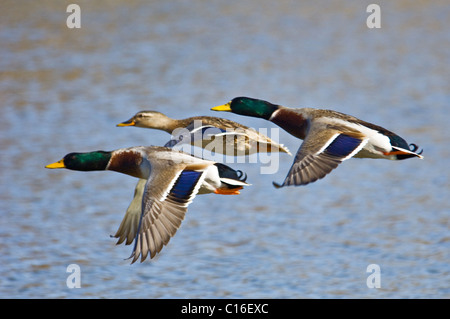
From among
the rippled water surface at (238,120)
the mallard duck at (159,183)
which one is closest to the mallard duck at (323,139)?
the mallard duck at (159,183)

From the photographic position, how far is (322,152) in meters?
7.34

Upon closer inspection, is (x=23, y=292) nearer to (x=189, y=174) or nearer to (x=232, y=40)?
(x=189, y=174)

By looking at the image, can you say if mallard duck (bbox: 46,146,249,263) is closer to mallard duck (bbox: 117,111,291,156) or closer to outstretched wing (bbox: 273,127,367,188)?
mallard duck (bbox: 117,111,291,156)

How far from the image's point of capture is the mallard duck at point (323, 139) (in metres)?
7.22

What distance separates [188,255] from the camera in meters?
11.6

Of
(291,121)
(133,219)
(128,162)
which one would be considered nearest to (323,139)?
(291,121)

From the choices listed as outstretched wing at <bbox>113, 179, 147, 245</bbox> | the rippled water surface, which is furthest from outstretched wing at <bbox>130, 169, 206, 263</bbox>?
the rippled water surface

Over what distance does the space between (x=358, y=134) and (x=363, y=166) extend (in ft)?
23.0

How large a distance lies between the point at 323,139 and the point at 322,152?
0.60 ft

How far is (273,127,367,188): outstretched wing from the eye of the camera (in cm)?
711

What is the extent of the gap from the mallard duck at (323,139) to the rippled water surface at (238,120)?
125 inches

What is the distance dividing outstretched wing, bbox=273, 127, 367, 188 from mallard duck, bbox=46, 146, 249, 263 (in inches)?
20.6

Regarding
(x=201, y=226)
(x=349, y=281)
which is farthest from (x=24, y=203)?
(x=349, y=281)

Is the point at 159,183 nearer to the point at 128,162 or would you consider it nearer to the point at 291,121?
the point at 128,162
